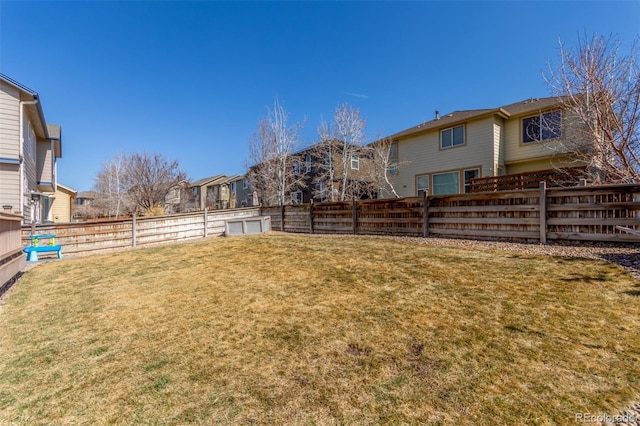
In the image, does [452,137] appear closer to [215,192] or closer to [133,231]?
[133,231]

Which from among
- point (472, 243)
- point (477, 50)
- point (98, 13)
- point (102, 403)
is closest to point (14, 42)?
point (98, 13)

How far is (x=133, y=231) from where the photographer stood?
1127 cm

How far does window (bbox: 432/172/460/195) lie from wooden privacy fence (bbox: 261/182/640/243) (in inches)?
297

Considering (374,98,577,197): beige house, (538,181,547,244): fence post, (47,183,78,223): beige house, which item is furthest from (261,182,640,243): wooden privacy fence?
(47,183,78,223): beige house

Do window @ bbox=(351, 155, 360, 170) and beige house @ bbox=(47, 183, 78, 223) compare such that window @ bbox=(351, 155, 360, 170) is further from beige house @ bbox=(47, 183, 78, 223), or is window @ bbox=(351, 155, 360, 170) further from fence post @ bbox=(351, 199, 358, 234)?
beige house @ bbox=(47, 183, 78, 223)

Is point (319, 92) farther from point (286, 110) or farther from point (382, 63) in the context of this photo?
point (382, 63)

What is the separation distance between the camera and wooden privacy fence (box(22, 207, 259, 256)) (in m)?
10.0

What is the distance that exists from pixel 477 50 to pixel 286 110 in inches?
491

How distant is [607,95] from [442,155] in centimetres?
1025

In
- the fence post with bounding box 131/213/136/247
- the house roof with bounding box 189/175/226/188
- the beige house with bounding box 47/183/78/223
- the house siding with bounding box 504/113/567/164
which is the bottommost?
the fence post with bounding box 131/213/136/247

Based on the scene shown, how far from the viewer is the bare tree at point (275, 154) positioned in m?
20.8

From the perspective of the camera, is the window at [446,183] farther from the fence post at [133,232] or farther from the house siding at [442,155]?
the fence post at [133,232]

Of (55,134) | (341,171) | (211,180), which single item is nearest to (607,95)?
(341,171)

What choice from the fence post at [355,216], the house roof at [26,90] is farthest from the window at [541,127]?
the house roof at [26,90]
